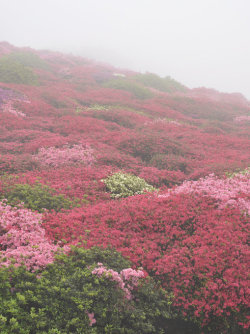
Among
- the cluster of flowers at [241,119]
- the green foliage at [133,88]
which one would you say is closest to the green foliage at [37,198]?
the cluster of flowers at [241,119]

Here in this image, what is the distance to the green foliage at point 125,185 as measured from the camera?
12.9 metres

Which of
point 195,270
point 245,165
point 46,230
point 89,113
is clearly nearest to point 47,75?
point 89,113

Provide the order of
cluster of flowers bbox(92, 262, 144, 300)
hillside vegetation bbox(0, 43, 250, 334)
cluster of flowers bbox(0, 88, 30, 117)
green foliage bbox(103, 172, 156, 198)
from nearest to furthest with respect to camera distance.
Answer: hillside vegetation bbox(0, 43, 250, 334) → cluster of flowers bbox(92, 262, 144, 300) → green foliage bbox(103, 172, 156, 198) → cluster of flowers bbox(0, 88, 30, 117)

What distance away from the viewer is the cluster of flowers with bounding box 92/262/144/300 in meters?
6.72

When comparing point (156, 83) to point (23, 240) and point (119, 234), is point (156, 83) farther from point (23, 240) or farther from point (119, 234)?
point (23, 240)

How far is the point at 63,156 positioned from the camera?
16234mm

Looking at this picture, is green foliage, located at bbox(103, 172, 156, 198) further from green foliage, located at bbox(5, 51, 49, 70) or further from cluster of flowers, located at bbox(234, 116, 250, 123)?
green foliage, located at bbox(5, 51, 49, 70)

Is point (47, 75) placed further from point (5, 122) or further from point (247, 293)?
point (247, 293)

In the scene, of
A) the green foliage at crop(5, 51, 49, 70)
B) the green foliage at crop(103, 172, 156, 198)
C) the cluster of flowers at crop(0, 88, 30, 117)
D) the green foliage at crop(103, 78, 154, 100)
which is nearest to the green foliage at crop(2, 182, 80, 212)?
the green foliage at crop(103, 172, 156, 198)

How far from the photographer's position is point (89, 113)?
85.2 ft

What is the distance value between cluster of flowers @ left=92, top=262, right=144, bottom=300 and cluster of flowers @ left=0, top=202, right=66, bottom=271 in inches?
50.2

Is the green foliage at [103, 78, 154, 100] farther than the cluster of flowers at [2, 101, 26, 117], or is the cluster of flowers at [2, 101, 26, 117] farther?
the green foliage at [103, 78, 154, 100]

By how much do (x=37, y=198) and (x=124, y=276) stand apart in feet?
16.7

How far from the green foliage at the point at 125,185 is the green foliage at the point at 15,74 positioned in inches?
948
